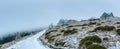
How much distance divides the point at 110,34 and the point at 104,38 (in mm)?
4132

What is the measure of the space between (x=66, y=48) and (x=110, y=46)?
25.3 feet

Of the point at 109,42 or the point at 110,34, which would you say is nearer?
the point at 109,42

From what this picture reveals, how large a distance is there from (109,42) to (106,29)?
10508 mm

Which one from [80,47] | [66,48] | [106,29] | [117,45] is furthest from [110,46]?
[106,29]

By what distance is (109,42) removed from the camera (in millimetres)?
40812

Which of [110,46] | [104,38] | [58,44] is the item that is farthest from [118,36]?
[58,44]

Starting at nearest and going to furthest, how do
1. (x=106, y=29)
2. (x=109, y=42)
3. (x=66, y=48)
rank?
1. (x=109, y=42)
2. (x=66, y=48)
3. (x=106, y=29)

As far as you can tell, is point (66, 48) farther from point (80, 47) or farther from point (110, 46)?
point (110, 46)

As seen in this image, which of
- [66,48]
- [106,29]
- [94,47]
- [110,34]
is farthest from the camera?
[106,29]

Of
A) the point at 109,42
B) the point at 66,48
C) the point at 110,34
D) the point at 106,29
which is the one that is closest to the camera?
the point at 109,42

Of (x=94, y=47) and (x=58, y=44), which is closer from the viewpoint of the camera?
(x=94, y=47)

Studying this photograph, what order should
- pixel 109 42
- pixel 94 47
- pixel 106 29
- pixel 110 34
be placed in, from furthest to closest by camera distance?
pixel 106 29, pixel 110 34, pixel 109 42, pixel 94 47

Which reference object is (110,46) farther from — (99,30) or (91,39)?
(99,30)

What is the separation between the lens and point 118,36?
44562mm
